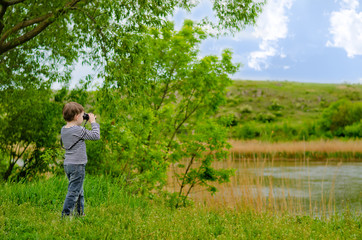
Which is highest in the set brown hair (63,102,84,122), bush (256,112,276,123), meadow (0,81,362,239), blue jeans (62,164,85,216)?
brown hair (63,102,84,122)

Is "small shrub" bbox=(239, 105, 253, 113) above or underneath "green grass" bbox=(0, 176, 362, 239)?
underneath

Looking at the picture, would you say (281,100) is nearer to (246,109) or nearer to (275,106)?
(275,106)

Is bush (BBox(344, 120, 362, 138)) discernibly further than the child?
Yes

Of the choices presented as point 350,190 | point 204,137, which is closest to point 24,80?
point 204,137

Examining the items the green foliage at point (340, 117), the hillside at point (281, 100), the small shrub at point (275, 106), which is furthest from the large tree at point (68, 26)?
the small shrub at point (275, 106)

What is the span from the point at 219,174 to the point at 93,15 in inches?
211

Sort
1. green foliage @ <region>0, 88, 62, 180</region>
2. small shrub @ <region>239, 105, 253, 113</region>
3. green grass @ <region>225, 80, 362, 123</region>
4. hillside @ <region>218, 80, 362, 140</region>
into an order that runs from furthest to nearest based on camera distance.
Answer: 1. small shrub @ <region>239, 105, 253, 113</region>
2. green grass @ <region>225, 80, 362, 123</region>
3. hillside @ <region>218, 80, 362, 140</region>
4. green foliage @ <region>0, 88, 62, 180</region>

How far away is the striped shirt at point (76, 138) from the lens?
18.1ft

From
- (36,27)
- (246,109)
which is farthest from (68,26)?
(246,109)

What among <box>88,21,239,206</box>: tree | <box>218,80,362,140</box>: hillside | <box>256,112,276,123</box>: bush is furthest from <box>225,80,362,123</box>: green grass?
<box>88,21,239,206</box>: tree

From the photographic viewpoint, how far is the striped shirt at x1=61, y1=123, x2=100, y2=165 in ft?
18.1

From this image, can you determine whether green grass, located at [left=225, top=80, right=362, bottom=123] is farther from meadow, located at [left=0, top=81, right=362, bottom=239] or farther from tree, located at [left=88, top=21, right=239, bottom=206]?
tree, located at [left=88, top=21, right=239, bottom=206]

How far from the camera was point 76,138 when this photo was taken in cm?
552

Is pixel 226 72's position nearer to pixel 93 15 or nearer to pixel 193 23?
pixel 193 23
